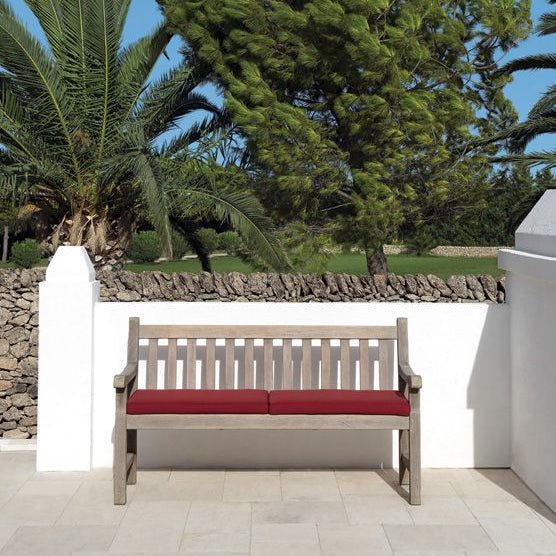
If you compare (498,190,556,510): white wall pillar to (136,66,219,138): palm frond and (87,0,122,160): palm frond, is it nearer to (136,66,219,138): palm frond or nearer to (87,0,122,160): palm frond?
(87,0,122,160): palm frond

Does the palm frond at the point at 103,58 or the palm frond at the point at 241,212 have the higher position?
the palm frond at the point at 103,58

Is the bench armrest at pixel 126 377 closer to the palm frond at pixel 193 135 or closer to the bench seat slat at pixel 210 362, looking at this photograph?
the bench seat slat at pixel 210 362

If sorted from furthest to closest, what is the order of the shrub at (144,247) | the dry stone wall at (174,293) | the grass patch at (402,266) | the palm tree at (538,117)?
the shrub at (144,247) < the grass patch at (402,266) < the palm tree at (538,117) < the dry stone wall at (174,293)

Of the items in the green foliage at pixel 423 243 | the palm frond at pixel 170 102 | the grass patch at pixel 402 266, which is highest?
the palm frond at pixel 170 102

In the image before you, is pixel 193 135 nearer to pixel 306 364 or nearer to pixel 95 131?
pixel 95 131

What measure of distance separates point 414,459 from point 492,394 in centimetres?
95

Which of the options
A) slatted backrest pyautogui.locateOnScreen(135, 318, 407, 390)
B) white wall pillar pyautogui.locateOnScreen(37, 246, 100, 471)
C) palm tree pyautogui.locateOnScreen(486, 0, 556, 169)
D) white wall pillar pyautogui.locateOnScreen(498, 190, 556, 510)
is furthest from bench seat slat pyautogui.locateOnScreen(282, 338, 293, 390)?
palm tree pyautogui.locateOnScreen(486, 0, 556, 169)

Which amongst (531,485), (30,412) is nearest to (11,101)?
(30,412)

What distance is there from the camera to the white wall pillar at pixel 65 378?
4.96 m

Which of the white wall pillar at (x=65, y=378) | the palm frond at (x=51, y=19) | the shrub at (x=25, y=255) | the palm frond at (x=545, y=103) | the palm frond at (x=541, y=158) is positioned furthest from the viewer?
the shrub at (x=25, y=255)

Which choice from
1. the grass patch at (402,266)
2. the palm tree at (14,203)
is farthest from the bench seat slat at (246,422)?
the grass patch at (402,266)

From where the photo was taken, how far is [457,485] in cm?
472

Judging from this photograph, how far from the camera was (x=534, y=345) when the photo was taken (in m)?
4.53

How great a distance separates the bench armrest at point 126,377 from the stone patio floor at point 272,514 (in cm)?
59
